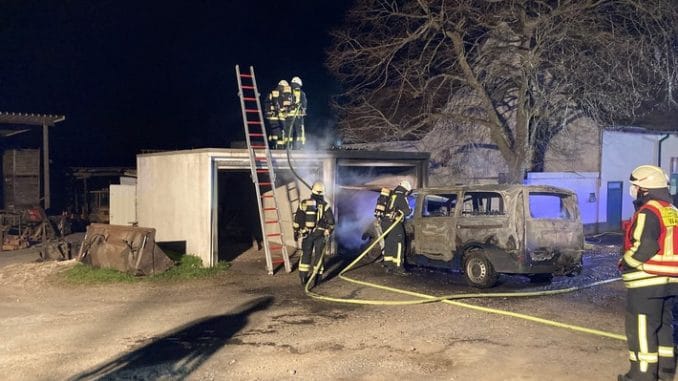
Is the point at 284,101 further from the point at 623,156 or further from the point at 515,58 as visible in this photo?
the point at 623,156

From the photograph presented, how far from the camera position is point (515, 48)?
14.7m

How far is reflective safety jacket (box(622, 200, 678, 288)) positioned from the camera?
17.0ft

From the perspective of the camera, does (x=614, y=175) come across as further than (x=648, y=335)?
Yes

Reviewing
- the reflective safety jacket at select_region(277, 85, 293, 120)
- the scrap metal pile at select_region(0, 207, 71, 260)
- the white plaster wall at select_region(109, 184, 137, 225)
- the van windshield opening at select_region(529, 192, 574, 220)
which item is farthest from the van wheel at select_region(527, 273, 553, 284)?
the scrap metal pile at select_region(0, 207, 71, 260)

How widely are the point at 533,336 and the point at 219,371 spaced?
3640 mm

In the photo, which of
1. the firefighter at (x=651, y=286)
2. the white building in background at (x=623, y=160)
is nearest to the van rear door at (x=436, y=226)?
the firefighter at (x=651, y=286)

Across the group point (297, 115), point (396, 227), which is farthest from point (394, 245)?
point (297, 115)

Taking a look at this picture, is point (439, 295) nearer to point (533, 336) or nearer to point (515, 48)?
point (533, 336)

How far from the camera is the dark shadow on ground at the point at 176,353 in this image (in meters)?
5.62

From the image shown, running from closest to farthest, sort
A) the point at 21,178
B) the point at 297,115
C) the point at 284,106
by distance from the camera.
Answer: the point at 284,106 → the point at 297,115 → the point at 21,178

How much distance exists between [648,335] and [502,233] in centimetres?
405

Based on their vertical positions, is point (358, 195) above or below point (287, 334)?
above

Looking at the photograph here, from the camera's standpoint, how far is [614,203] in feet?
61.9

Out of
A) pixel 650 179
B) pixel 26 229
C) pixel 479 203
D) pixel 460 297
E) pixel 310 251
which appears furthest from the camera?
pixel 26 229
